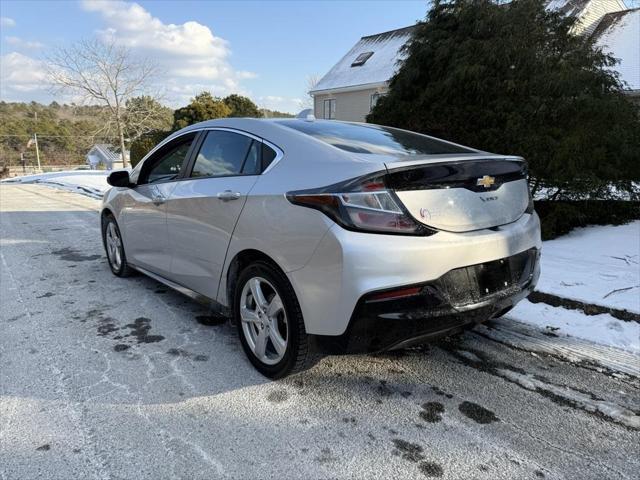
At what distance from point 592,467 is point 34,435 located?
2729 millimetres

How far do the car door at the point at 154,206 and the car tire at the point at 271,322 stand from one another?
117 centimetres

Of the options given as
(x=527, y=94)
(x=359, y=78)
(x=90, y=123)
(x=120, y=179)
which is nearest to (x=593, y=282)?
(x=527, y=94)

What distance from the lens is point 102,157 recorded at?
59.3 m

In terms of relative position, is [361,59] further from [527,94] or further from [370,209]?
[370,209]

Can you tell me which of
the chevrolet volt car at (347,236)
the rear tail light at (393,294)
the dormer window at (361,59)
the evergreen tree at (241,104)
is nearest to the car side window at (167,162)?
the chevrolet volt car at (347,236)

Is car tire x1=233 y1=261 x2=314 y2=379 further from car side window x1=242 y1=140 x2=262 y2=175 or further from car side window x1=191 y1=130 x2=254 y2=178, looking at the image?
car side window x1=191 y1=130 x2=254 y2=178

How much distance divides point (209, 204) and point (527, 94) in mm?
4798

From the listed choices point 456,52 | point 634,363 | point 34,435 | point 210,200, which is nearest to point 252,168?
point 210,200

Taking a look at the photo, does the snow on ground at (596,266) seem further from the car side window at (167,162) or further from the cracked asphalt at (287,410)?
the car side window at (167,162)

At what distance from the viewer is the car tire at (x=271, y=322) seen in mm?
2623

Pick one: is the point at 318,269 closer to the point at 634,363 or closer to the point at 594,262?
the point at 634,363

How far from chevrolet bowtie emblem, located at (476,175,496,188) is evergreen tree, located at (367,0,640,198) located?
3.49m

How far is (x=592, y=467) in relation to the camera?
2123 millimetres


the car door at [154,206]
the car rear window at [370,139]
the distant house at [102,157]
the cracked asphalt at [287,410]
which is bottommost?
the cracked asphalt at [287,410]
